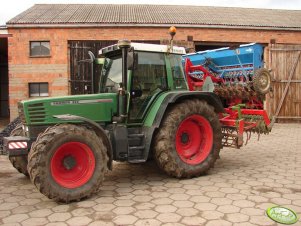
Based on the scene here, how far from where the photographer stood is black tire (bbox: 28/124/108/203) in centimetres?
396

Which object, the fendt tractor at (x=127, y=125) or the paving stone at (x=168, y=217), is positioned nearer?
the paving stone at (x=168, y=217)

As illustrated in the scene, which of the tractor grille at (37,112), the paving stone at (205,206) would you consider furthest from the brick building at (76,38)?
the paving stone at (205,206)

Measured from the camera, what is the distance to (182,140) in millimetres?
5453

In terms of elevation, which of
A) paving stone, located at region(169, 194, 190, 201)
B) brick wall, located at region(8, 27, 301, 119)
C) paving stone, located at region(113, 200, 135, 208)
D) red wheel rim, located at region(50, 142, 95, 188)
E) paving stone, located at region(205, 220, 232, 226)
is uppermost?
brick wall, located at region(8, 27, 301, 119)

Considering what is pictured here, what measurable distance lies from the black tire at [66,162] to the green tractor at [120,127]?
1cm

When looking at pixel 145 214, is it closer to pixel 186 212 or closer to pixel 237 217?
pixel 186 212

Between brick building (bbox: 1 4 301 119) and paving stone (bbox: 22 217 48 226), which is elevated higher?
brick building (bbox: 1 4 301 119)

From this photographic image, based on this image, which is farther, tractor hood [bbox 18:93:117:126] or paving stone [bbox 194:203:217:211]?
tractor hood [bbox 18:93:117:126]

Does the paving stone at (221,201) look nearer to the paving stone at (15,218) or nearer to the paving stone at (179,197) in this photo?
the paving stone at (179,197)

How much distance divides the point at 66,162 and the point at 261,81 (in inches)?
147

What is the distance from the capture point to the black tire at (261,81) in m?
5.89

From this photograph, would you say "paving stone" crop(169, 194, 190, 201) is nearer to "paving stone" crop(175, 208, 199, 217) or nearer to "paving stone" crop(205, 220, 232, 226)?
"paving stone" crop(175, 208, 199, 217)

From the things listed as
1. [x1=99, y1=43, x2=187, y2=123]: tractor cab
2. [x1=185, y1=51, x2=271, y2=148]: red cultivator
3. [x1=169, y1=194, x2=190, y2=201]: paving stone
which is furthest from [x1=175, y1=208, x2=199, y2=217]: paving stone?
[x1=185, y1=51, x2=271, y2=148]: red cultivator

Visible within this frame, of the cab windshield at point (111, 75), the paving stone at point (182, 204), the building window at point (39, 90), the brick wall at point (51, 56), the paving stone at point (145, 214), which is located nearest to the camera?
the paving stone at point (145, 214)
